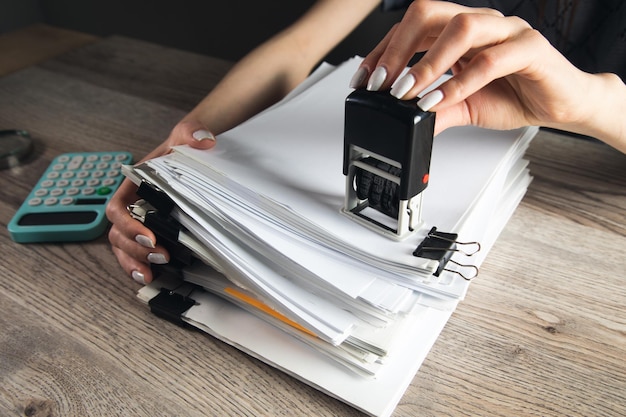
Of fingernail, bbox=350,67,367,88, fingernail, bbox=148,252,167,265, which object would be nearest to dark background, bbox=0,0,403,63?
fingernail, bbox=350,67,367,88

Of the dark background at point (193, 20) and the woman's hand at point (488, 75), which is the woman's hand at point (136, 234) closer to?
the woman's hand at point (488, 75)

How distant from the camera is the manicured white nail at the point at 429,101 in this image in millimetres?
484

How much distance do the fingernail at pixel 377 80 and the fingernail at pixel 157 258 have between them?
289 mm

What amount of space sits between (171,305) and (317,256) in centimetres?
19

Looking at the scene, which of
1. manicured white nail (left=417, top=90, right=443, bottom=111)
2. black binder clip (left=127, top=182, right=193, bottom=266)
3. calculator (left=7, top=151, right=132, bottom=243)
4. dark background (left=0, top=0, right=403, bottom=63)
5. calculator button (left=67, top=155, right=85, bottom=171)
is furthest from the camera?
dark background (left=0, top=0, right=403, bottom=63)

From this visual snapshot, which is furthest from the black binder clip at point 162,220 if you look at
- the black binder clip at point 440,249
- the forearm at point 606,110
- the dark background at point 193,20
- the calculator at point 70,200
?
the dark background at point 193,20

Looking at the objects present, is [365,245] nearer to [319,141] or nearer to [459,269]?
[459,269]

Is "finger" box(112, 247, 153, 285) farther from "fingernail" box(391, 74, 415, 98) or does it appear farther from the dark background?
the dark background

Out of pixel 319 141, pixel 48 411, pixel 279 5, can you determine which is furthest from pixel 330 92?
pixel 279 5

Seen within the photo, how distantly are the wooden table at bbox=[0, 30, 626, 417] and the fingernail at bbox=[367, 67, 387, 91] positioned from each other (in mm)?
264

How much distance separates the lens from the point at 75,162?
854 mm

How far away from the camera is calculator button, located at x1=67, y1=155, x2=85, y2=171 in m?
0.84

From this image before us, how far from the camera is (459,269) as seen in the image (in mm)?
529

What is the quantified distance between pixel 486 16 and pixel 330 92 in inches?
11.3
